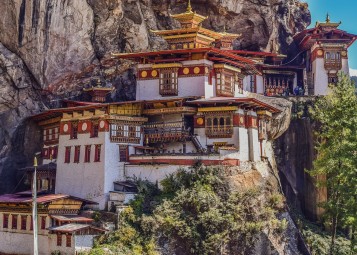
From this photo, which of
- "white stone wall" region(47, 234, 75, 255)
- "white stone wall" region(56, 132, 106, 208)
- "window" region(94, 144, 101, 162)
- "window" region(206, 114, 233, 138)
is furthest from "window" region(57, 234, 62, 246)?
"window" region(206, 114, 233, 138)

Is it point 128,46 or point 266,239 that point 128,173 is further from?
point 128,46

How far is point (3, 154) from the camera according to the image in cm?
5031

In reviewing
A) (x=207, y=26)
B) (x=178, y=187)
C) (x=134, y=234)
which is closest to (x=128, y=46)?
(x=207, y=26)

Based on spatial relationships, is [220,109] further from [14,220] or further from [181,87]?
[14,220]

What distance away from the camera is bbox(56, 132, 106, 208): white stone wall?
44625 millimetres

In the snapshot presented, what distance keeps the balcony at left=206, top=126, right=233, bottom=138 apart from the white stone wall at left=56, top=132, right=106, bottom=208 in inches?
303

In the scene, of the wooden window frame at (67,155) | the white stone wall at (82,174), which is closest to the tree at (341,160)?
the white stone wall at (82,174)

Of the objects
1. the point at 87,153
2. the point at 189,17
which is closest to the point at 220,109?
the point at 87,153

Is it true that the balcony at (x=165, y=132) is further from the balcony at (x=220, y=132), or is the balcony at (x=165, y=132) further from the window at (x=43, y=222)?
the window at (x=43, y=222)

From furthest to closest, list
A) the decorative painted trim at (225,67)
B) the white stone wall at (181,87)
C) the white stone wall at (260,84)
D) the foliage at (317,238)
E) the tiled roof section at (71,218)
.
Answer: the white stone wall at (260,84), the decorative painted trim at (225,67), the foliage at (317,238), the white stone wall at (181,87), the tiled roof section at (71,218)

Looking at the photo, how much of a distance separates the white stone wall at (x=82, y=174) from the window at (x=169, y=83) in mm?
7468

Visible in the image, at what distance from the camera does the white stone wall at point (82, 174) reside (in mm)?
44625

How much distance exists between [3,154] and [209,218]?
59.5ft

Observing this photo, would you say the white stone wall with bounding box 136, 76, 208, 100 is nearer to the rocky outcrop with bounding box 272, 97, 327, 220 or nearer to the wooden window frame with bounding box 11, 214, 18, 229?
the rocky outcrop with bounding box 272, 97, 327, 220
